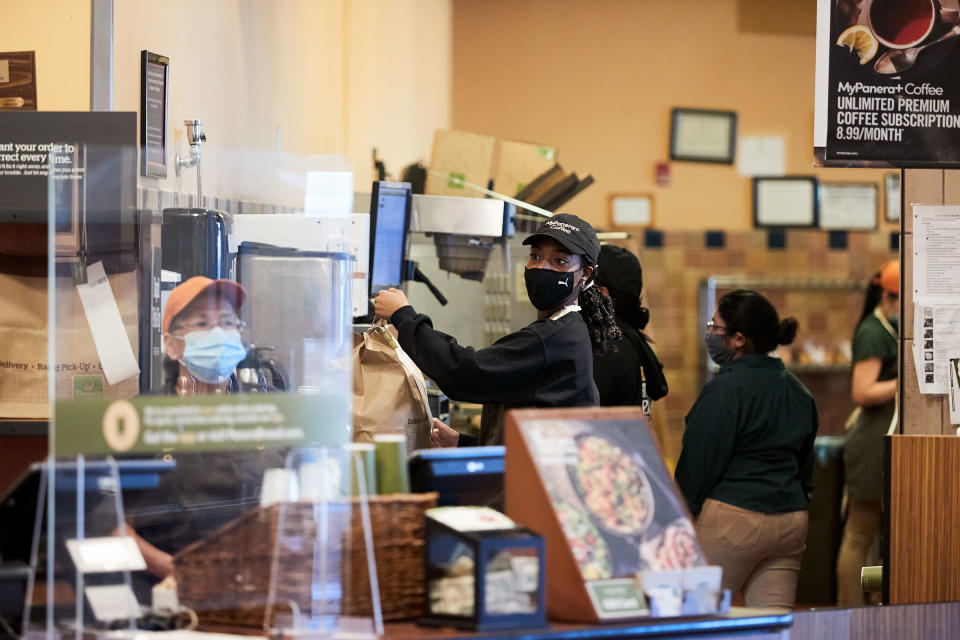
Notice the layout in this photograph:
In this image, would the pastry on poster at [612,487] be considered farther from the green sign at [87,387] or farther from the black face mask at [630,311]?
the black face mask at [630,311]

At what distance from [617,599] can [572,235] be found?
1.28 metres

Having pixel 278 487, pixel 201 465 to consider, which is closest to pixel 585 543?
pixel 278 487

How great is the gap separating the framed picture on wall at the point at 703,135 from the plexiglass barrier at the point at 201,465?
609 cm

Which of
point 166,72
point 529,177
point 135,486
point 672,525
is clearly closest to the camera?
point 135,486

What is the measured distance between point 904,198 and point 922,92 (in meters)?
0.31

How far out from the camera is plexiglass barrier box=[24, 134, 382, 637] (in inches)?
75.3

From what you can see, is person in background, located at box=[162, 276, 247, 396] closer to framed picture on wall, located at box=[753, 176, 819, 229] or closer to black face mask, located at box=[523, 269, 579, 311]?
black face mask, located at box=[523, 269, 579, 311]

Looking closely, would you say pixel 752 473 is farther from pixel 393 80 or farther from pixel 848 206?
pixel 848 206

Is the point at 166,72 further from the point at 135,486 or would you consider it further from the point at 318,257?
the point at 135,486

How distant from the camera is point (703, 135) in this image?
8.13 metres

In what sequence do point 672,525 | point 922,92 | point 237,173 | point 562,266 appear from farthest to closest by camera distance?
point 237,173 → point 922,92 → point 562,266 → point 672,525

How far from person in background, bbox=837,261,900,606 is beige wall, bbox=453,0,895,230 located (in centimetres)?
268

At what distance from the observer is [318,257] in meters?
2.43

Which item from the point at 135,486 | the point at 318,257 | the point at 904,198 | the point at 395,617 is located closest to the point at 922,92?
the point at 904,198
